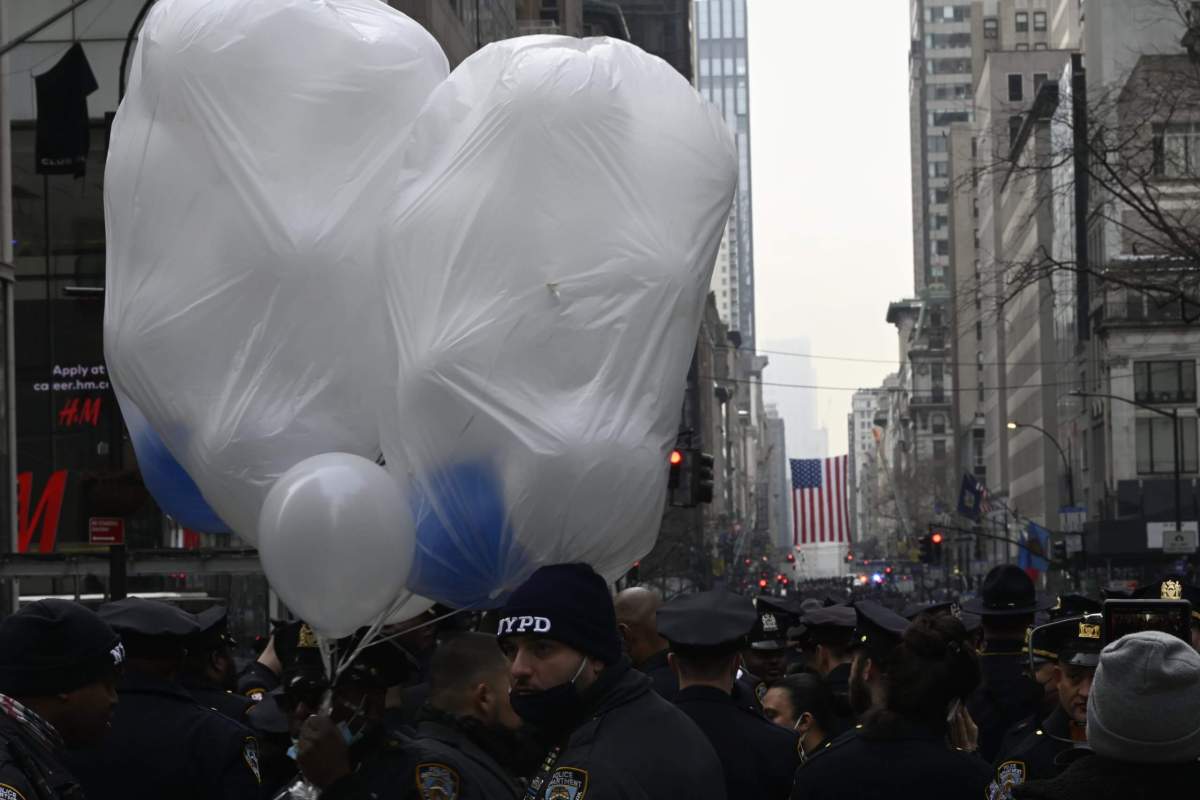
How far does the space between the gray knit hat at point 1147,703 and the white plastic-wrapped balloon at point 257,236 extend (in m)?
2.45

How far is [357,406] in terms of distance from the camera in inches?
218

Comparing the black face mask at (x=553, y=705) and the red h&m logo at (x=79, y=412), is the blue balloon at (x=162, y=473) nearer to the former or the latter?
the black face mask at (x=553, y=705)

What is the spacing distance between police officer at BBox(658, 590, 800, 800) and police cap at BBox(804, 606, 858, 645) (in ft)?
9.17

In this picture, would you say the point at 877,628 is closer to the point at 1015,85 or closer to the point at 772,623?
the point at 772,623

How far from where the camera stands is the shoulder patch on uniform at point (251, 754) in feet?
18.8

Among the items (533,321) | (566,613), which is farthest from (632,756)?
(533,321)

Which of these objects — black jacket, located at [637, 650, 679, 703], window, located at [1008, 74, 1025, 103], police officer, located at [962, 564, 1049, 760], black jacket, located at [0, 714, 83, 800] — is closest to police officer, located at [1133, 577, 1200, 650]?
police officer, located at [962, 564, 1049, 760]

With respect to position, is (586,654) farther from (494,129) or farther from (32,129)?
(32,129)

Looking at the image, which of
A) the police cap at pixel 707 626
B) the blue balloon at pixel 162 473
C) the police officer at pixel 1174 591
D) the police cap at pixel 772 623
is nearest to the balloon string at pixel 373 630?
the blue balloon at pixel 162 473

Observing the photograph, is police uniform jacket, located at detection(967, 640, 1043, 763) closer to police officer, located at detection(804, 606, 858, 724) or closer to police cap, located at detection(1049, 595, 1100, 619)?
police cap, located at detection(1049, 595, 1100, 619)

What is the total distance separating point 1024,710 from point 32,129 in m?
24.6

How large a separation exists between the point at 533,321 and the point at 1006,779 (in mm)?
2184

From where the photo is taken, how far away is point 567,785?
446 cm

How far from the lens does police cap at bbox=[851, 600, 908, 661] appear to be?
572 centimetres
